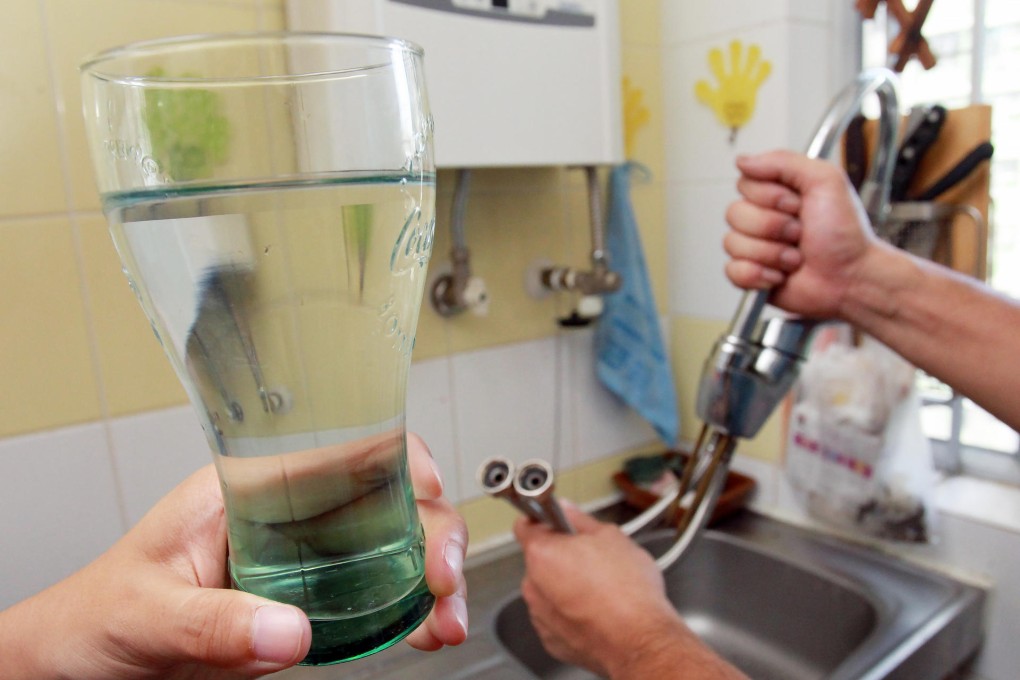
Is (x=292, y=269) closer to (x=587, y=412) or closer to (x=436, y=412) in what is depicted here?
(x=436, y=412)

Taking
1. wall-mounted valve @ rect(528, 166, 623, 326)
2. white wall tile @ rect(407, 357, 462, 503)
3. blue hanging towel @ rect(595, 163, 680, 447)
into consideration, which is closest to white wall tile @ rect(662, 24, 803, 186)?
blue hanging towel @ rect(595, 163, 680, 447)

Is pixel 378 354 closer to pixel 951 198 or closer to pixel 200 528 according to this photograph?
pixel 200 528

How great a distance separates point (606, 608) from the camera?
2.42ft

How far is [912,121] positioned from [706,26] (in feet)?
1.13

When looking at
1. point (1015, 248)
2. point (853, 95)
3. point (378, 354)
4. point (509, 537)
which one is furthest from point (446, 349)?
point (1015, 248)

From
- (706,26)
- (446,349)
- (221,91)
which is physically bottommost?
(446,349)

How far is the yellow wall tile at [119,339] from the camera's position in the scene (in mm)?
762

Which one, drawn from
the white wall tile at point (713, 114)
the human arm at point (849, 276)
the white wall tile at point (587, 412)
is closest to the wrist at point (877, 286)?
the human arm at point (849, 276)

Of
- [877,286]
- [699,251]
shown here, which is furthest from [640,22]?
[877,286]

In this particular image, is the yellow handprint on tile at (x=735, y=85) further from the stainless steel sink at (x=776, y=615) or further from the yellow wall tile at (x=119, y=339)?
the yellow wall tile at (x=119, y=339)

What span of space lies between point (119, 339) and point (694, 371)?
0.89 meters

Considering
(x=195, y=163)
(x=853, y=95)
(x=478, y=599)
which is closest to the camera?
(x=195, y=163)

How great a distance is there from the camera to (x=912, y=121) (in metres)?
0.98

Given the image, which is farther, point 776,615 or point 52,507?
point 776,615
